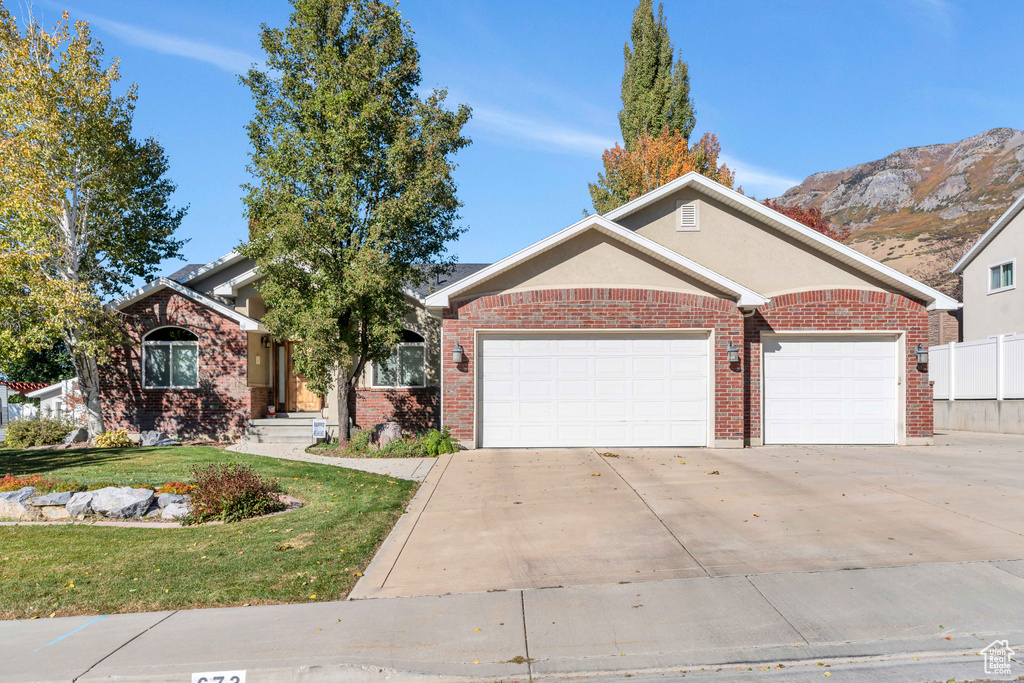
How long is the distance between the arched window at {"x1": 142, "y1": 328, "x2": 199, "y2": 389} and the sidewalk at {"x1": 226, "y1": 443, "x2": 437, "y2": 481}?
95.6 inches

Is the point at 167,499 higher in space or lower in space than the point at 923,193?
lower

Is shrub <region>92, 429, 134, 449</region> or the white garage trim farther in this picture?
shrub <region>92, 429, 134, 449</region>

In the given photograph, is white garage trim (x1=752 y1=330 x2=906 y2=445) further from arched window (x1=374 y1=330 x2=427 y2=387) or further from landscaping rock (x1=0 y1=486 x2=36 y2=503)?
landscaping rock (x1=0 y1=486 x2=36 y2=503)

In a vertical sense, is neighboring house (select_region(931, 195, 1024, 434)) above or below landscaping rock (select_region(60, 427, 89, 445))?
above

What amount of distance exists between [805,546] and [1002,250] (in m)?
24.1

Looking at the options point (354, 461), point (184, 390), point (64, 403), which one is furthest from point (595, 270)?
point (64, 403)

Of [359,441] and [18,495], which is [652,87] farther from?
[18,495]

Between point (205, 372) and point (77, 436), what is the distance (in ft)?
10.2

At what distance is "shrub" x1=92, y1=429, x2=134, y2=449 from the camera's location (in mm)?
15547

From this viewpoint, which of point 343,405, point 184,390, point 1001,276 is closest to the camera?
point 343,405

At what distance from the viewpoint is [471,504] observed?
351 inches

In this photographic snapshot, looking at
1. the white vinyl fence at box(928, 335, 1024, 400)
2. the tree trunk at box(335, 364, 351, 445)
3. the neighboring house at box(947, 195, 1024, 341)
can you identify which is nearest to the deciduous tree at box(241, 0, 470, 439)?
the tree trunk at box(335, 364, 351, 445)

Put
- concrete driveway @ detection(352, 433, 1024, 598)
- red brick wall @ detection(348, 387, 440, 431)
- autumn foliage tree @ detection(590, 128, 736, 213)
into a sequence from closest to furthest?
concrete driveway @ detection(352, 433, 1024, 598) → red brick wall @ detection(348, 387, 440, 431) → autumn foliage tree @ detection(590, 128, 736, 213)

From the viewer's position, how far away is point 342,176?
1344 centimetres
